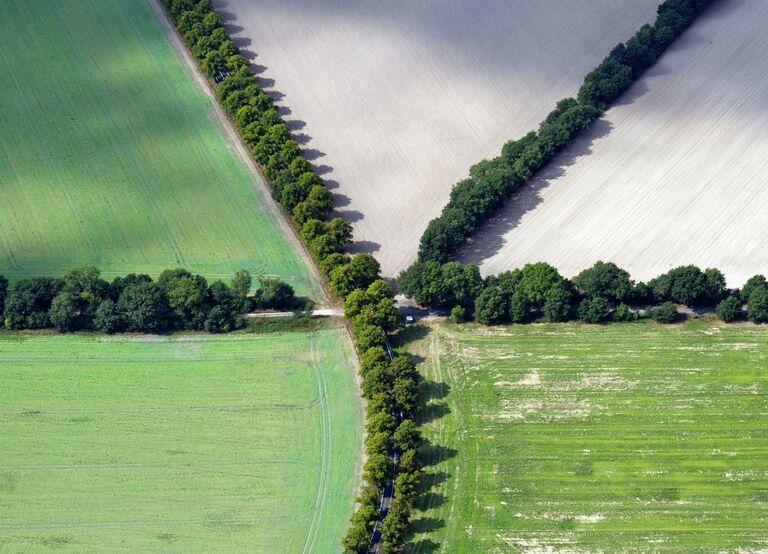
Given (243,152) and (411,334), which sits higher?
(243,152)

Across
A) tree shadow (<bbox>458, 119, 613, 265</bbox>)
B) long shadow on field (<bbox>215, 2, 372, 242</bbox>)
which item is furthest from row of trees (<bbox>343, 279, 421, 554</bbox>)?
tree shadow (<bbox>458, 119, 613, 265</bbox>)

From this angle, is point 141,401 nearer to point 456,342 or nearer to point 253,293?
point 253,293

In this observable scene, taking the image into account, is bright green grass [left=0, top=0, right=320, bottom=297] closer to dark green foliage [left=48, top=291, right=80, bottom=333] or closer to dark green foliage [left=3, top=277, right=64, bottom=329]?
dark green foliage [left=3, top=277, right=64, bottom=329]

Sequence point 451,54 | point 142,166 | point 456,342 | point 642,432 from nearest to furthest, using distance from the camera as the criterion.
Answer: point 642,432 < point 456,342 < point 142,166 < point 451,54

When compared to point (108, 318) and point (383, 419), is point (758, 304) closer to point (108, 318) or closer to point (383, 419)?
point (383, 419)

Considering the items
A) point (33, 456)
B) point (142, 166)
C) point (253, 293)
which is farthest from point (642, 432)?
point (142, 166)

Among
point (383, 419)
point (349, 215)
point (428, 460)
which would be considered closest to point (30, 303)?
point (349, 215)
